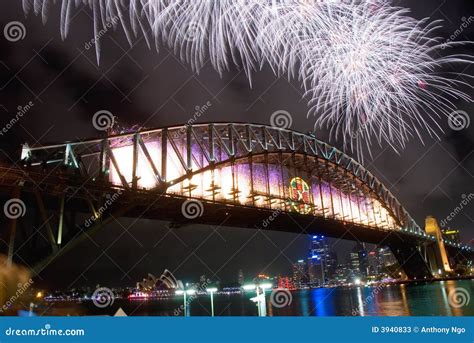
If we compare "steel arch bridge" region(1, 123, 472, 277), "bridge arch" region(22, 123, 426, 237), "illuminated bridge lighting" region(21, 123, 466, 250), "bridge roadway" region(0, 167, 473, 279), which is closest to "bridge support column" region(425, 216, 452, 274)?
"steel arch bridge" region(1, 123, 472, 277)

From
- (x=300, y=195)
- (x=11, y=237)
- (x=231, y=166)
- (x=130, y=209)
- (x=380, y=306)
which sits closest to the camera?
(x=11, y=237)

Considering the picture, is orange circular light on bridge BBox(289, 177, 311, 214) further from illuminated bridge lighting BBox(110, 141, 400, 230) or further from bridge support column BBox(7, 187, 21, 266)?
bridge support column BBox(7, 187, 21, 266)

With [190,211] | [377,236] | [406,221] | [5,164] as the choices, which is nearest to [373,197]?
[377,236]

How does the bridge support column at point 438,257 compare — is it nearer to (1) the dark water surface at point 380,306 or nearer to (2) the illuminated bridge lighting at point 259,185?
(1) the dark water surface at point 380,306

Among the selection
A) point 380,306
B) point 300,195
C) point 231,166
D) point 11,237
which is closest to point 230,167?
point 231,166

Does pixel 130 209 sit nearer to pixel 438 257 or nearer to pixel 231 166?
pixel 231 166
